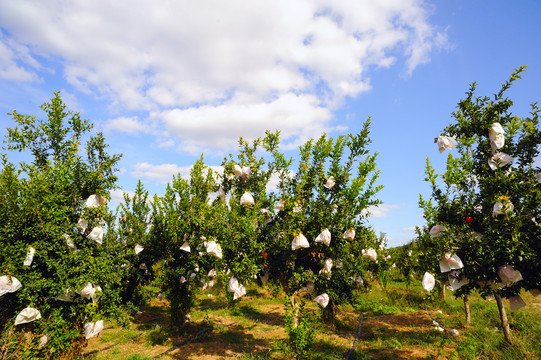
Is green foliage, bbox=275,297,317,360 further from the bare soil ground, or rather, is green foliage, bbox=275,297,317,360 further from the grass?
the bare soil ground

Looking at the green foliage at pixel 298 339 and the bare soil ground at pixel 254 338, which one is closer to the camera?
the green foliage at pixel 298 339

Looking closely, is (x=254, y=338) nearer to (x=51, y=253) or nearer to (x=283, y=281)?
(x=283, y=281)

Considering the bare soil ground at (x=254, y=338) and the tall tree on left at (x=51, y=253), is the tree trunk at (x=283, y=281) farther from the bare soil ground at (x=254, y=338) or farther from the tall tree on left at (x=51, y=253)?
the tall tree on left at (x=51, y=253)

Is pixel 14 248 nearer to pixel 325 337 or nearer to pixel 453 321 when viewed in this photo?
pixel 325 337

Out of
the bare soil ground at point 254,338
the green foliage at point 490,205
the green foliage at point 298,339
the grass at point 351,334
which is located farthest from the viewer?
the bare soil ground at point 254,338

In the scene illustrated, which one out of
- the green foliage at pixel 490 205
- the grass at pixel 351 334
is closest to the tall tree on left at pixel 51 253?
the grass at pixel 351 334

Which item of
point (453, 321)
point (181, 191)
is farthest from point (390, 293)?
point (181, 191)

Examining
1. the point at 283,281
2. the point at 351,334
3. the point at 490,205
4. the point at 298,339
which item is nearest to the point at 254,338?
the point at 283,281

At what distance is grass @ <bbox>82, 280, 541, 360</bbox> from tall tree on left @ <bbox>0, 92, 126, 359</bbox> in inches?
71.3

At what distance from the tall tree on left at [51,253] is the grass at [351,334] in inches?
71.3

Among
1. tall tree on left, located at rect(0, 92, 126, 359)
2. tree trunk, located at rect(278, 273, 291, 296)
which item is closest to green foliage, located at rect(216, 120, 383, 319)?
tree trunk, located at rect(278, 273, 291, 296)

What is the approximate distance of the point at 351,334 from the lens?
36.4 feet

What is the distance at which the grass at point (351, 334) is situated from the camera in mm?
8289

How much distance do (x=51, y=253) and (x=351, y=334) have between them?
34.5ft
